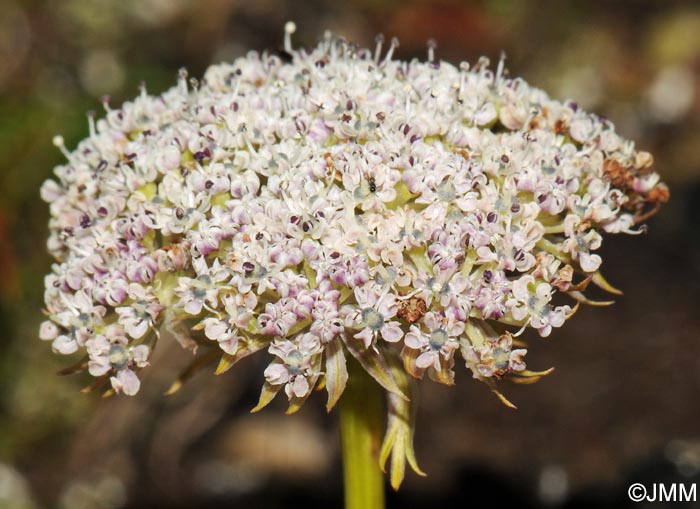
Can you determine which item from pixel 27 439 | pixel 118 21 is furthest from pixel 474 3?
pixel 27 439

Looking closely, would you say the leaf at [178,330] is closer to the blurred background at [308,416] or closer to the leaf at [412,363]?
the leaf at [412,363]

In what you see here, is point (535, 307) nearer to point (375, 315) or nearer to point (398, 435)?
point (375, 315)

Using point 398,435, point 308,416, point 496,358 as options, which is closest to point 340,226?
point 496,358

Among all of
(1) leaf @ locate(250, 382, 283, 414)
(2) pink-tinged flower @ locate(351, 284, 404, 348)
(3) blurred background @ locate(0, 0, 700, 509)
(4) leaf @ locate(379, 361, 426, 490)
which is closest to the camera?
(2) pink-tinged flower @ locate(351, 284, 404, 348)

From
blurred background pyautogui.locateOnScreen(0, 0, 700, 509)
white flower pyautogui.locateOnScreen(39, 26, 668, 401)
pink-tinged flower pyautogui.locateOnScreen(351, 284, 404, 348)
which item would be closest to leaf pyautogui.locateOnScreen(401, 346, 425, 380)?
white flower pyautogui.locateOnScreen(39, 26, 668, 401)

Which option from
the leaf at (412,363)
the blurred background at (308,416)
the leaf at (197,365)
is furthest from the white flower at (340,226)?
the blurred background at (308,416)

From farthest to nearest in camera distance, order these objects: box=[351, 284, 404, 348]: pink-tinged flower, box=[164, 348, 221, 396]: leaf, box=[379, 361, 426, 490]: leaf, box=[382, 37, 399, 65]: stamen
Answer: box=[382, 37, 399, 65]: stamen < box=[164, 348, 221, 396]: leaf < box=[379, 361, 426, 490]: leaf < box=[351, 284, 404, 348]: pink-tinged flower

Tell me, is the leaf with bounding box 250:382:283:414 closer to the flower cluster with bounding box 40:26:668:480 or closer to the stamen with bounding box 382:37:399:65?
the flower cluster with bounding box 40:26:668:480
